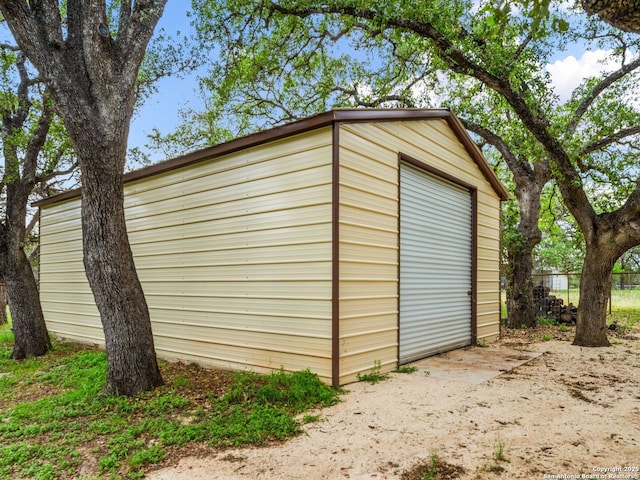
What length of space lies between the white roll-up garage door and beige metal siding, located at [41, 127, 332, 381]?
5.13ft

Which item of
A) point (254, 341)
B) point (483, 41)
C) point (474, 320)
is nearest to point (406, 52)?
point (483, 41)

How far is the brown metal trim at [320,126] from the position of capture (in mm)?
4758

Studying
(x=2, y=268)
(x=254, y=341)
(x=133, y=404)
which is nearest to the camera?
(x=133, y=404)

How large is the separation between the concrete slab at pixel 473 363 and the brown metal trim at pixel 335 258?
4.69 ft

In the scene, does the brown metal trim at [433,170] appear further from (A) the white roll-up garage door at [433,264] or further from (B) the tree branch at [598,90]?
(B) the tree branch at [598,90]

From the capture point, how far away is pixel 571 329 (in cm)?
964

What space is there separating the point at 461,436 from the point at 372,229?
2541 mm

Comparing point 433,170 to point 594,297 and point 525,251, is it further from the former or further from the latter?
point 525,251

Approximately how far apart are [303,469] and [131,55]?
15.0 feet

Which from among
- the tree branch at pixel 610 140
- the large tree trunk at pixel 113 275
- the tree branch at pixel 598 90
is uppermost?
the tree branch at pixel 598 90

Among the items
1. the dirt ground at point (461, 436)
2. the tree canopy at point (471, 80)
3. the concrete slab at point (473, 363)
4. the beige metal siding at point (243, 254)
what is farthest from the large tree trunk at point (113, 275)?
the tree canopy at point (471, 80)

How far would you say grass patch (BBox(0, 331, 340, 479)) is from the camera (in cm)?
315

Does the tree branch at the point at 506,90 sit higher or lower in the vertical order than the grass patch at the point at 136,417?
higher

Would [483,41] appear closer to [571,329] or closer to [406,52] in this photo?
[406,52]
